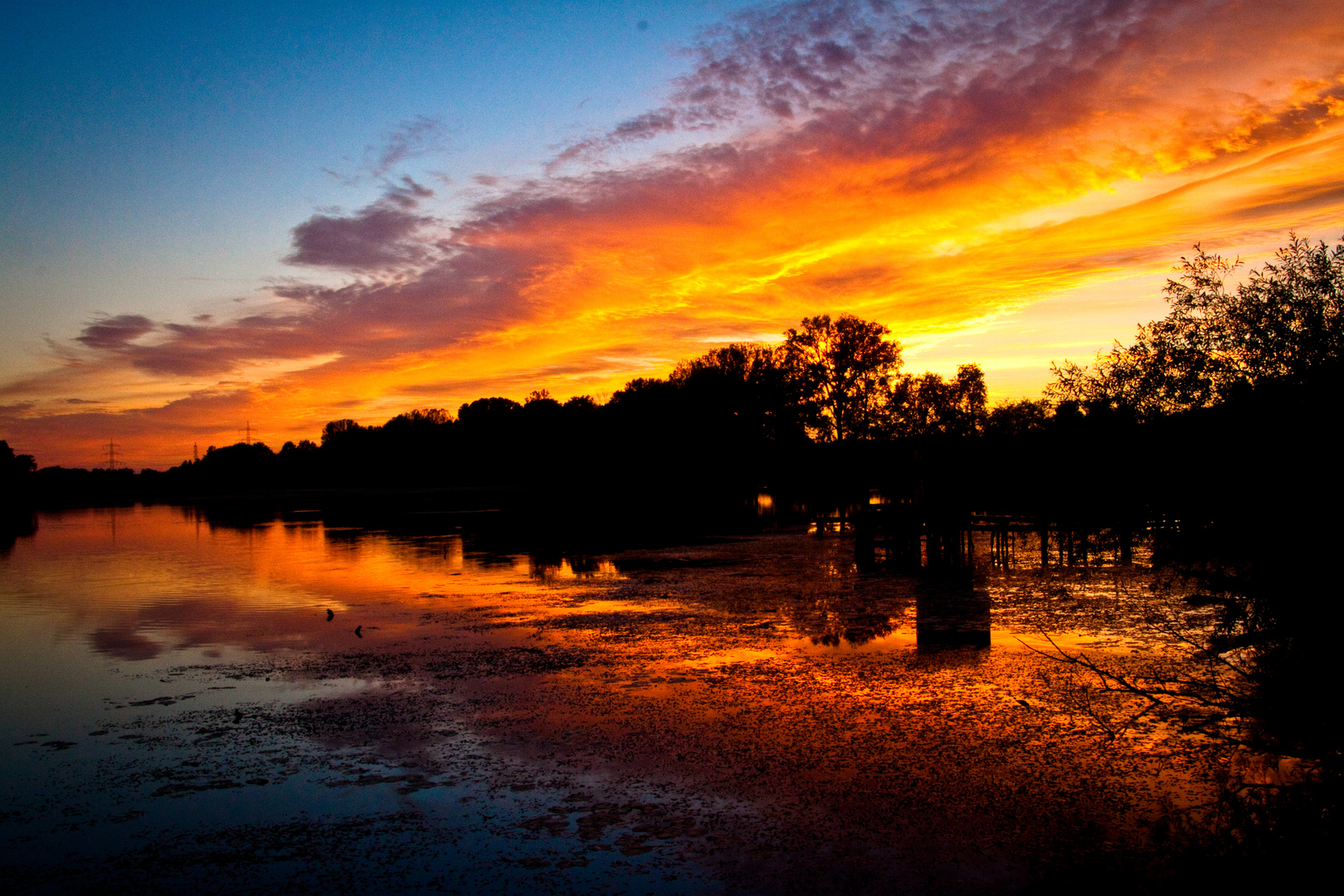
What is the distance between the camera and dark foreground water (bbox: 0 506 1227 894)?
5488mm

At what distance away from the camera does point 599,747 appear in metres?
7.58

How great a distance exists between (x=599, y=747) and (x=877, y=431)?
6003 centimetres

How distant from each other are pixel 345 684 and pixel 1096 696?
27.5 feet

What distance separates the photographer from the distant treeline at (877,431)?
6.43m

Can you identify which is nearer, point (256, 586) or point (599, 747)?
point (599, 747)

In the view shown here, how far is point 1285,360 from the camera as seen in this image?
739 cm

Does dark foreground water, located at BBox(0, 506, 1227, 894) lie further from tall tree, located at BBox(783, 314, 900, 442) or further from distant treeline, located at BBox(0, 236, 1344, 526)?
tall tree, located at BBox(783, 314, 900, 442)

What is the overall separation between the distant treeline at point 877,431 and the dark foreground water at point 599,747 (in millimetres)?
2172

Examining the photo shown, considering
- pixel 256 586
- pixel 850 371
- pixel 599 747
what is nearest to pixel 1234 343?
pixel 599 747

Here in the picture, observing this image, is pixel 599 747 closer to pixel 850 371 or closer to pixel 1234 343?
pixel 1234 343

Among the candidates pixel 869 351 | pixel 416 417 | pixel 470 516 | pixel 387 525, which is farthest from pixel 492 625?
pixel 416 417

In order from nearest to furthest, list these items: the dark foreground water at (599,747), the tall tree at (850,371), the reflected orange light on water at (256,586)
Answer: the dark foreground water at (599,747) → the reflected orange light on water at (256,586) → the tall tree at (850,371)

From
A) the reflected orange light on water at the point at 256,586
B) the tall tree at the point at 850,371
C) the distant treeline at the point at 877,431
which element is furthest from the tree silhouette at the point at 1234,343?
the tall tree at the point at 850,371

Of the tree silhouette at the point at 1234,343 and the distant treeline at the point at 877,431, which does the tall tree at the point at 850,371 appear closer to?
the distant treeline at the point at 877,431
